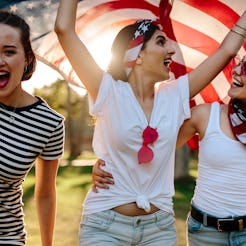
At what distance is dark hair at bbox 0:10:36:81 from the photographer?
10.6ft

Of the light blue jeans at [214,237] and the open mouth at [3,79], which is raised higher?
the open mouth at [3,79]

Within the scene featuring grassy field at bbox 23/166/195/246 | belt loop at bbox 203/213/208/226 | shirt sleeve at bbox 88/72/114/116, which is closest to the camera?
shirt sleeve at bbox 88/72/114/116

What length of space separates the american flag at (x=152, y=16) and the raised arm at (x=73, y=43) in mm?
633

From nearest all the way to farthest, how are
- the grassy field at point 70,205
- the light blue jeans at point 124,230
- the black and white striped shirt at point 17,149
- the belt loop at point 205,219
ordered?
the black and white striped shirt at point 17,149, the light blue jeans at point 124,230, the belt loop at point 205,219, the grassy field at point 70,205

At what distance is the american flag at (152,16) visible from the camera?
4039 mm

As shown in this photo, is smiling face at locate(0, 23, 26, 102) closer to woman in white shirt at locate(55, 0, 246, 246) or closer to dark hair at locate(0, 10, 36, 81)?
dark hair at locate(0, 10, 36, 81)

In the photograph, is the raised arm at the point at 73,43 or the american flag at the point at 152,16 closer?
the raised arm at the point at 73,43

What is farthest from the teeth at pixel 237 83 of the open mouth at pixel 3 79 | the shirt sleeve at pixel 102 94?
the open mouth at pixel 3 79

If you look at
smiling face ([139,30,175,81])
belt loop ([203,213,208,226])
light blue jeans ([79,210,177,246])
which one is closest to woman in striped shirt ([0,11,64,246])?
light blue jeans ([79,210,177,246])

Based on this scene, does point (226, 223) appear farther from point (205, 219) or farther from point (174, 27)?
point (174, 27)

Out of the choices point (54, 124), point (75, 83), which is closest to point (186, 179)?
point (75, 83)

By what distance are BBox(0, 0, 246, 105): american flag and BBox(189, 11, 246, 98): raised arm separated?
454mm

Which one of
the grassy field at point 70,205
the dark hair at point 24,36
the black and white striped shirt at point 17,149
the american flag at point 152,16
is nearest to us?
the black and white striped shirt at point 17,149

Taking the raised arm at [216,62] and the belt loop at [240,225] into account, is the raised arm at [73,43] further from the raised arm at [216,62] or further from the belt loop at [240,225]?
the belt loop at [240,225]
